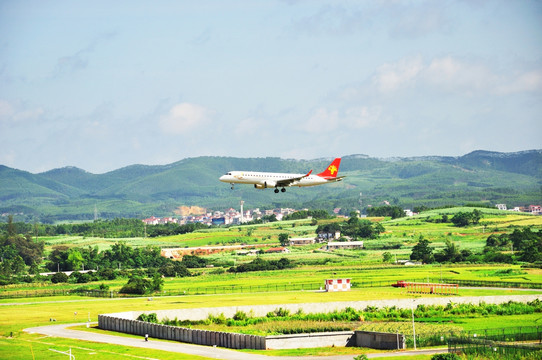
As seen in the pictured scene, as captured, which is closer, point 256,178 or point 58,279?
point 256,178

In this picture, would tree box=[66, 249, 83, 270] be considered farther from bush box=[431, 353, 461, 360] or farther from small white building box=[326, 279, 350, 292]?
bush box=[431, 353, 461, 360]

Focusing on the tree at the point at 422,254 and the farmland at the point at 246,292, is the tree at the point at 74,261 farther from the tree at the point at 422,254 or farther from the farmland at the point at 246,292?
the tree at the point at 422,254

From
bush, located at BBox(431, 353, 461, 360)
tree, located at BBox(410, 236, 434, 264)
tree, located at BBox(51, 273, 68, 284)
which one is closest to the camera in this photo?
bush, located at BBox(431, 353, 461, 360)

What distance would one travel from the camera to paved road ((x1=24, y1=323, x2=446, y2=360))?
67.6 m

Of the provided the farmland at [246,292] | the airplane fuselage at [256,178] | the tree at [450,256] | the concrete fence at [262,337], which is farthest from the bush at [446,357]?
the tree at [450,256]

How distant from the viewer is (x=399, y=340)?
71.4 m

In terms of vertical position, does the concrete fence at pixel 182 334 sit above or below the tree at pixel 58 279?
below

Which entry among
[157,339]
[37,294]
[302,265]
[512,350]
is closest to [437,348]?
[512,350]

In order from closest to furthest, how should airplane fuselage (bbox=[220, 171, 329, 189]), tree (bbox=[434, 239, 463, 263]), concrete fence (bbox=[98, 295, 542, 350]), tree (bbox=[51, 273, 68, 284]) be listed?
1. concrete fence (bbox=[98, 295, 542, 350])
2. airplane fuselage (bbox=[220, 171, 329, 189])
3. tree (bbox=[51, 273, 68, 284])
4. tree (bbox=[434, 239, 463, 263])

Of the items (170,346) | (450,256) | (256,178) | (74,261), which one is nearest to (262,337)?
(170,346)

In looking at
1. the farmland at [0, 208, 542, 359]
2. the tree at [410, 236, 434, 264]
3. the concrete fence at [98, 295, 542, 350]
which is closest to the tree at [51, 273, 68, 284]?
the farmland at [0, 208, 542, 359]

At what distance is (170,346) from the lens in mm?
73875

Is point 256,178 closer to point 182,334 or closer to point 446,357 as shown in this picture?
point 182,334

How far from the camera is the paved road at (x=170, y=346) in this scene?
67.6 m
